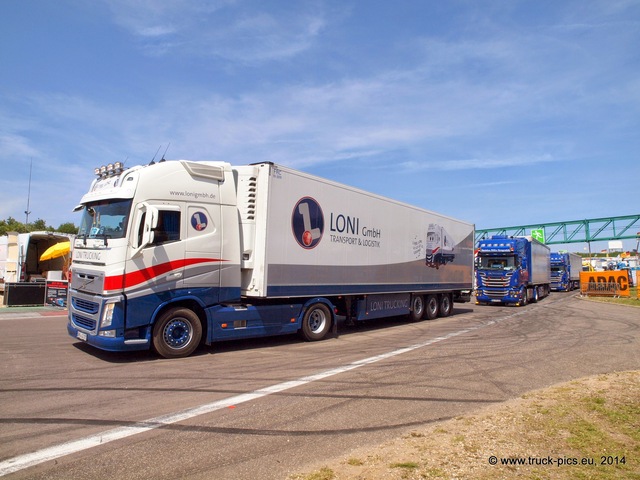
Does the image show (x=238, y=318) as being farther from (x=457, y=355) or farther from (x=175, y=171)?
(x=457, y=355)

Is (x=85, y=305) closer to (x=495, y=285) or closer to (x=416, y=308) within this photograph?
(x=416, y=308)

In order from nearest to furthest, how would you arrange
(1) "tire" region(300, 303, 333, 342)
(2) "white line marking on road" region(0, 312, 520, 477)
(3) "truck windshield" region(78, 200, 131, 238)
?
(2) "white line marking on road" region(0, 312, 520, 477), (3) "truck windshield" region(78, 200, 131, 238), (1) "tire" region(300, 303, 333, 342)

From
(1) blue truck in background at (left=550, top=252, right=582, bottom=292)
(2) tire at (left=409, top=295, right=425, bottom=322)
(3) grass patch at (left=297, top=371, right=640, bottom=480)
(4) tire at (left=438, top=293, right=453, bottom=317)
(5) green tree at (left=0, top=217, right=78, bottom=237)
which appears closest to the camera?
(3) grass patch at (left=297, top=371, right=640, bottom=480)

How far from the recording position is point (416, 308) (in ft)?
52.6

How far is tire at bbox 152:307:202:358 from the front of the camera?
8422mm

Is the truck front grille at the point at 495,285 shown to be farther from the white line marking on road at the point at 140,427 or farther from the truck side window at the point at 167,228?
the truck side window at the point at 167,228

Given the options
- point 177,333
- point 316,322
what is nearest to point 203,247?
point 177,333

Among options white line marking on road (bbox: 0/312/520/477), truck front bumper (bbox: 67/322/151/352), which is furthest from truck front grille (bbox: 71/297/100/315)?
white line marking on road (bbox: 0/312/520/477)

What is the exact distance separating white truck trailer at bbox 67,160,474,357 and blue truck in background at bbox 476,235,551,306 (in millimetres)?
14478

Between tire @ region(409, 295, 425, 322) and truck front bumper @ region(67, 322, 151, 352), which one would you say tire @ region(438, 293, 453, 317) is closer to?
tire @ region(409, 295, 425, 322)

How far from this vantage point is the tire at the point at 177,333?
842 cm

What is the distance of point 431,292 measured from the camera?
16.5 metres

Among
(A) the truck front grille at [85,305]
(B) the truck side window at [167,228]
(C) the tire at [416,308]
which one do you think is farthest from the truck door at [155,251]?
(C) the tire at [416,308]

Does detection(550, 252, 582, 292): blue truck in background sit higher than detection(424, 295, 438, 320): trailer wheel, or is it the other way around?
detection(550, 252, 582, 292): blue truck in background
